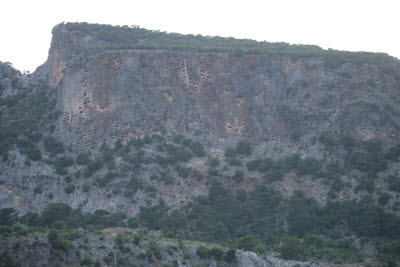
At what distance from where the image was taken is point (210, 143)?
90.9 meters

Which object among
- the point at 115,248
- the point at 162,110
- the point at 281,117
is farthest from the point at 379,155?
the point at 115,248

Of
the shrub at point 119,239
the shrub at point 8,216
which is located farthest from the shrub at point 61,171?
the shrub at point 119,239

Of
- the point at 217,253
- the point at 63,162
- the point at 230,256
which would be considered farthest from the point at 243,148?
the point at 230,256

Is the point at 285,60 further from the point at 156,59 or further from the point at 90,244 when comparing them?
the point at 90,244

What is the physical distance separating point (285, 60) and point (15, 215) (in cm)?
4083

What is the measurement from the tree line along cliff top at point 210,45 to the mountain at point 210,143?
0.31 meters

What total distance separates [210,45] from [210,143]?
17886 millimetres

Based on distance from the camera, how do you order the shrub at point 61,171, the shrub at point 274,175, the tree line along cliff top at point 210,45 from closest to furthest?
1. the shrub at point 61,171
2. the shrub at point 274,175
3. the tree line along cliff top at point 210,45

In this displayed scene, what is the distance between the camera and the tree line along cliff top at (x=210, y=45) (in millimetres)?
94688

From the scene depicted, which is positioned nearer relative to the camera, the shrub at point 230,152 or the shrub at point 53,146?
the shrub at point 53,146

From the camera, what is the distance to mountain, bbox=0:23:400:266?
78.8 m

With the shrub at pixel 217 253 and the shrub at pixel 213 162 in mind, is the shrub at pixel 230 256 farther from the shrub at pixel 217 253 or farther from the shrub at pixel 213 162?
the shrub at pixel 213 162

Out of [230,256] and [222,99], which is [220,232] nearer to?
[230,256]

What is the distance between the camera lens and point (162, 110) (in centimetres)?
9181
